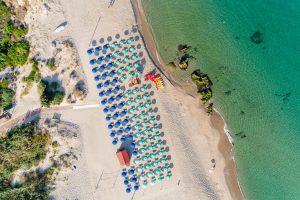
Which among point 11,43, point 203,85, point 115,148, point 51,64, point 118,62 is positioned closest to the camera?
point 51,64

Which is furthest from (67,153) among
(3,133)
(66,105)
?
(3,133)

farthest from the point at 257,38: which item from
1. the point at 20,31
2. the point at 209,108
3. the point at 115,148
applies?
the point at 20,31

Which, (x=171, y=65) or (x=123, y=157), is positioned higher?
(x=171, y=65)

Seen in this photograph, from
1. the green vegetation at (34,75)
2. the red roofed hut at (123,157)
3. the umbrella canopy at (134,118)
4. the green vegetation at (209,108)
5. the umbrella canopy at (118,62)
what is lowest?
the red roofed hut at (123,157)

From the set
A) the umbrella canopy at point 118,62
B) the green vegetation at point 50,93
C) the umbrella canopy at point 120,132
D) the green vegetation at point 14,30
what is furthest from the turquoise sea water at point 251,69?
the green vegetation at point 14,30

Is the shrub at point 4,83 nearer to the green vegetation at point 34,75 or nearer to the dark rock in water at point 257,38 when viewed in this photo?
the green vegetation at point 34,75

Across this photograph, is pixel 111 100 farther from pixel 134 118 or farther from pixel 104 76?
pixel 134 118

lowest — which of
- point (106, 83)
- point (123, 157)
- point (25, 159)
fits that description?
point (123, 157)
